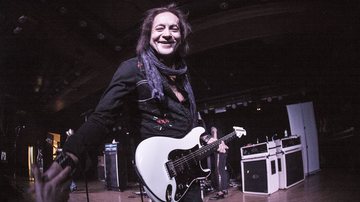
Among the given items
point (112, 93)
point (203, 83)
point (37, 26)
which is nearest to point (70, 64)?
point (37, 26)

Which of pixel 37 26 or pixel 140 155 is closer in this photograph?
pixel 140 155

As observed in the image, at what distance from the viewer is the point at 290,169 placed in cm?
590

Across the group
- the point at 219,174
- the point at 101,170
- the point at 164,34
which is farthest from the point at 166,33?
the point at 101,170

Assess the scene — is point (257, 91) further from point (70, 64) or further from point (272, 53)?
point (70, 64)

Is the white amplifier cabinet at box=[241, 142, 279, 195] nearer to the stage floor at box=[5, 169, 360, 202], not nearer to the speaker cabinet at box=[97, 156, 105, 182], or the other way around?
the stage floor at box=[5, 169, 360, 202]

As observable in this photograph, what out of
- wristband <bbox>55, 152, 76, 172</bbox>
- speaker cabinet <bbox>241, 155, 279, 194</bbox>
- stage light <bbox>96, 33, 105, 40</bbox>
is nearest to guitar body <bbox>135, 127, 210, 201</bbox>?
wristband <bbox>55, 152, 76, 172</bbox>

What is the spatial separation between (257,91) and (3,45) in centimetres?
534

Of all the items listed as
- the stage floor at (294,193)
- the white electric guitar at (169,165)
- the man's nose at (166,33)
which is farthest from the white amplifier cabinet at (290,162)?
the man's nose at (166,33)

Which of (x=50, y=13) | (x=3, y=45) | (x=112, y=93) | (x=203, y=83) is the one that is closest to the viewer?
(x=112, y=93)

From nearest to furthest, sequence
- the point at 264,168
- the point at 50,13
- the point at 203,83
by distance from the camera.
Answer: the point at 50,13 → the point at 264,168 → the point at 203,83

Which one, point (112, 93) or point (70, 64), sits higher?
point (70, 64)

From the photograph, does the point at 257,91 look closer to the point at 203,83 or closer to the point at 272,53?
the point at 272,53

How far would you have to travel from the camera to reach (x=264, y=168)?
5.14 meters

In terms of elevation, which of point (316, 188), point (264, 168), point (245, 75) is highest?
point (245, 75)
